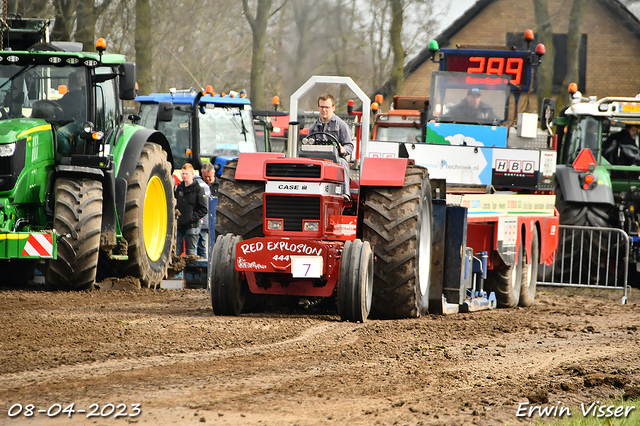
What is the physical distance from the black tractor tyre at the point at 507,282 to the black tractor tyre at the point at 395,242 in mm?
2939

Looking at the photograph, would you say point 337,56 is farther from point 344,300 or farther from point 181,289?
point 344,300

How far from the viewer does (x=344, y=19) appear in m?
29.6

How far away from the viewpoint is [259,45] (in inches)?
1177

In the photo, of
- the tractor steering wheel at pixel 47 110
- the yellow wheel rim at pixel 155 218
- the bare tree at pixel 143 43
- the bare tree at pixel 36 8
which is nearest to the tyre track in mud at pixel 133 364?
the tractor steering wheel at pixel 47 110

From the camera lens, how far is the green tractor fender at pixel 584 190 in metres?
13.3

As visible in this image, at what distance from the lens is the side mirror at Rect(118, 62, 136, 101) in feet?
31.3

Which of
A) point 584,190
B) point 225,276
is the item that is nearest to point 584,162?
point 584,190

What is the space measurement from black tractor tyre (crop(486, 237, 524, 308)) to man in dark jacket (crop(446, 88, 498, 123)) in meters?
2.83

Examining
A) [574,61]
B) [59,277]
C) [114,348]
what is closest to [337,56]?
[574,61]

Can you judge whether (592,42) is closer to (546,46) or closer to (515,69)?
(546,46)

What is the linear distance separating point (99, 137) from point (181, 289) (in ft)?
7.82

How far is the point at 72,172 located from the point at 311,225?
3044 mm

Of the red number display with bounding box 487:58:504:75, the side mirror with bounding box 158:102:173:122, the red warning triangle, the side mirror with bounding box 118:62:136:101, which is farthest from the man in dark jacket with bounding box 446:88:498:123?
the side mirror with bounding box 118:62:136:101

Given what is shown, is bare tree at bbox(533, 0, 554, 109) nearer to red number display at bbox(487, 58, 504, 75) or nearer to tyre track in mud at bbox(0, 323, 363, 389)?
red number display at bbox(487, 58, 504, 75)
